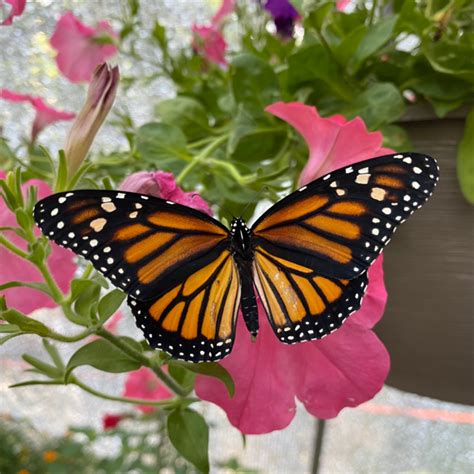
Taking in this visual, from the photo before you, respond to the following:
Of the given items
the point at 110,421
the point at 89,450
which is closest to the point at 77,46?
the point at 110,421

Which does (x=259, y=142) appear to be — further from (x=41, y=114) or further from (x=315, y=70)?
(x=41, y=114)

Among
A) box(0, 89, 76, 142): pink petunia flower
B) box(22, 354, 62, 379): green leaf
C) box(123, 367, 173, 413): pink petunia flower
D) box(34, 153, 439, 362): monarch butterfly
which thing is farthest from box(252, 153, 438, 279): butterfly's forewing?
box(123, 367, 173, 413): pink petunia flower

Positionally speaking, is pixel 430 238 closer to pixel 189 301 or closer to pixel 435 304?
pixel 435 304

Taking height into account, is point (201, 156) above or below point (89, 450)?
above

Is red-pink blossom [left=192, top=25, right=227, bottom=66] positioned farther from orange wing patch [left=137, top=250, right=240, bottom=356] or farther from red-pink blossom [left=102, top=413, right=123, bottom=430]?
red-pink blossom [left=102, top=413, right=123, bottom=430]

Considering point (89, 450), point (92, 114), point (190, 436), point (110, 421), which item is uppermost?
point (92, 114)

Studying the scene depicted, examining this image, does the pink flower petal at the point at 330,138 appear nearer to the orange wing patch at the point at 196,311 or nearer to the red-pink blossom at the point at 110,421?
the orange wing patch at the point at 196,311
